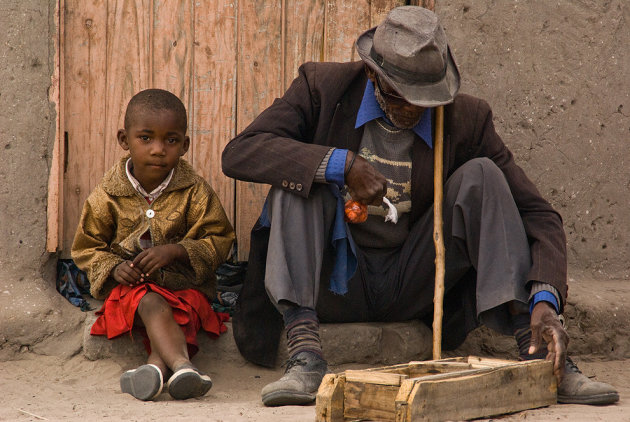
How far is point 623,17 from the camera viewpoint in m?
4.08

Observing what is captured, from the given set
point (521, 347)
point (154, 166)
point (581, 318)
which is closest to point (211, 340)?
point (154, 166)

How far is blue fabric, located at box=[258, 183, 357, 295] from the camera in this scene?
3.18 meters

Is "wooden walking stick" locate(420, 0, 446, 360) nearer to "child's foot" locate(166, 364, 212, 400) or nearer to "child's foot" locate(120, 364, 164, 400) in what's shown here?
"child's foot" locate(166, 364, 212, 400)

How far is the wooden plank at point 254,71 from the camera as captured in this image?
13.5 feet

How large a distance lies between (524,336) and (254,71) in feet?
6.26

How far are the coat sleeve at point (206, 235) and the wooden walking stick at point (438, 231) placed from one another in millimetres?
916

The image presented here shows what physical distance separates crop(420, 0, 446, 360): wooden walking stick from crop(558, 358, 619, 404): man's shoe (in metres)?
0.45

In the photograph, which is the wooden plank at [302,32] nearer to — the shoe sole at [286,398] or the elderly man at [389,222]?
the elderly man at [389,222]

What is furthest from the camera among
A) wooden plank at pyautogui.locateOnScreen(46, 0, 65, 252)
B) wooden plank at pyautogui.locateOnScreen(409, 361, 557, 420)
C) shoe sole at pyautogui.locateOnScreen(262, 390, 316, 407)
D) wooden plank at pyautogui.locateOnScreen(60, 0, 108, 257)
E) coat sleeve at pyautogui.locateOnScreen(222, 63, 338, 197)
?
wooden plank at pyautogui.locateOnScreen(60, 0, 108, 257)

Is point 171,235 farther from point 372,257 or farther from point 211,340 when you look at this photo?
point 372,257

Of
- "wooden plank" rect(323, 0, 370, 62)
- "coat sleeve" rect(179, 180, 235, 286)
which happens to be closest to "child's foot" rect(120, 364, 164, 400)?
"coat sleeve" rect(179, 180, 235, 286)

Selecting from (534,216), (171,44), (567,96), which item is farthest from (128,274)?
(567,96)

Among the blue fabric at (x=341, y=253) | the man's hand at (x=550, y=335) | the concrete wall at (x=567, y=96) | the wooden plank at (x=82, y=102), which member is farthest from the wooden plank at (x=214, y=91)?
the man's hand at (x=550, y=335)

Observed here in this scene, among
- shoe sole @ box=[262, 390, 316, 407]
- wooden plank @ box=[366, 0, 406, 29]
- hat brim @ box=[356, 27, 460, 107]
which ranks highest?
wooden plank @ box=[366, 0, 406, 29]
